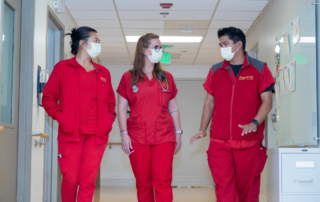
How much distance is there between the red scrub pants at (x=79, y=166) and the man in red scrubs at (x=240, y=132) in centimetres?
84

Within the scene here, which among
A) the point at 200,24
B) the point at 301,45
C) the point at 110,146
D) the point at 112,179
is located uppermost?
the point at 200,24

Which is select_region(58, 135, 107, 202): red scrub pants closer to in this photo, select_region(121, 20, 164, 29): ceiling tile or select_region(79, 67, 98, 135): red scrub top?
select_region(79, 67, 98, 135): red scrub top

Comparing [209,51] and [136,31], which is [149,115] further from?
[209,51]

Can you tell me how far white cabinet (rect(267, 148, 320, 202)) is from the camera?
8.47 feet

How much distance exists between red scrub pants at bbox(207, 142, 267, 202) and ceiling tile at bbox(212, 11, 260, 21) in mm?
3156

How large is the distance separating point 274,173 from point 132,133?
41.7 inches

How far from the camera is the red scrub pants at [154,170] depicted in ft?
8.54

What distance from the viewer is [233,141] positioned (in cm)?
261

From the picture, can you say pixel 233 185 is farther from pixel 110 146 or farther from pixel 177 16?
pixel 110 146

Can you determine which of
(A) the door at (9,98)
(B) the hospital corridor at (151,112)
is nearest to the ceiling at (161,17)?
(B) the hospital corridor at (151,112)

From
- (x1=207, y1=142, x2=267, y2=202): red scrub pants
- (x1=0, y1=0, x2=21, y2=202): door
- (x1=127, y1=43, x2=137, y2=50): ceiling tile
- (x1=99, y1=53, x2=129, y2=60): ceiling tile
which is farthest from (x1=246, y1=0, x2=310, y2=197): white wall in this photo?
(x1=99, y1=53, x2=129, y2=60): ceiling tile

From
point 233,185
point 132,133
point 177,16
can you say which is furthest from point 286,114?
point 177,16

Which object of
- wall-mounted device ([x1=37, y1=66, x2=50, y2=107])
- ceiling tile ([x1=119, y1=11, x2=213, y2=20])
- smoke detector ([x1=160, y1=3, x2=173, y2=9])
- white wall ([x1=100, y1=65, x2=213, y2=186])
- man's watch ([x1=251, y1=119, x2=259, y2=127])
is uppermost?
smoke detector ([x1=160, y1=3, x2=173, y2=9])

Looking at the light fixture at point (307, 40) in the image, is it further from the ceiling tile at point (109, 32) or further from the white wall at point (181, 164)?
the white wall at point (181, 164)
